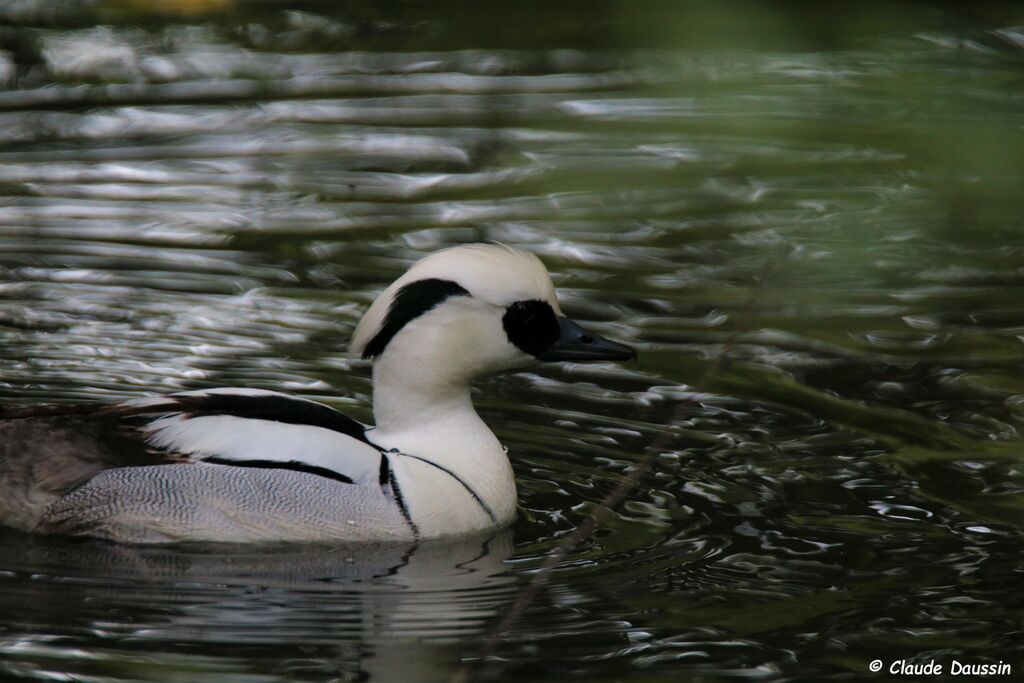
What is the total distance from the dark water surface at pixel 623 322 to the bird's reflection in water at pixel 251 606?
0.06 feet

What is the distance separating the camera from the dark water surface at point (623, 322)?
2.37 metres

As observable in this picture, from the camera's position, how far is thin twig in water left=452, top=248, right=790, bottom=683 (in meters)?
2.52

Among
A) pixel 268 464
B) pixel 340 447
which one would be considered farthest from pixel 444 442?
pixel 268 464

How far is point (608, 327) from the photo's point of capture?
8906mm

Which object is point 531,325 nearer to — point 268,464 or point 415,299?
point 415,299

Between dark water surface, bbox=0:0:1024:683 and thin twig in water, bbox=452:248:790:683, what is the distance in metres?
0.05

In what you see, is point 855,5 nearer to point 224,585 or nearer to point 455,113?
point 224,585

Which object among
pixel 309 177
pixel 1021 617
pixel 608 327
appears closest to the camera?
pixel 1021 617

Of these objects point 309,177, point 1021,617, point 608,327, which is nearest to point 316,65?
point 309,177

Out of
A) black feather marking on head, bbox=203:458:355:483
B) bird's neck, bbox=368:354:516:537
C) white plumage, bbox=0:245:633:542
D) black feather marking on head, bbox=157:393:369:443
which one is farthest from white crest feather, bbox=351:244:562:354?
black feather marking on head, bbox=203:458:355:483

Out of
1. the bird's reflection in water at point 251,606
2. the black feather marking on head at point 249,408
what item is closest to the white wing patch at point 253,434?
the black feather marking on head at point 249,408

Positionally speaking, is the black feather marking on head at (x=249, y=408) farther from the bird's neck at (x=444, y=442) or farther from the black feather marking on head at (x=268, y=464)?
the bird's neck at (x=444, y=442)

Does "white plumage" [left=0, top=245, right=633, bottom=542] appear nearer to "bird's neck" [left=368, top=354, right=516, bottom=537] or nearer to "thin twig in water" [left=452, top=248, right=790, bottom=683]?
"bird's neck" [left=368, top=354, right=516, bottom=537]

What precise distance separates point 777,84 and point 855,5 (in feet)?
0.51
